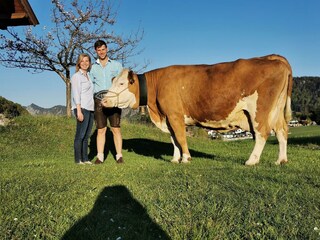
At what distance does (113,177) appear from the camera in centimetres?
589

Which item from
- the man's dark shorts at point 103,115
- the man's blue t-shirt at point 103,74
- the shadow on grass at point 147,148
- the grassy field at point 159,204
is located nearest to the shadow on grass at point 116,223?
the grassy field at point 159,204

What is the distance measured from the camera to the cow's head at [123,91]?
8.15 metres

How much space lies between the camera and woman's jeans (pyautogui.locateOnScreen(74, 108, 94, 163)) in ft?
26.8

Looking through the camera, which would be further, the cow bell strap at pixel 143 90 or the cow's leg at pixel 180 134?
the cow bell strap at pixel 143 90

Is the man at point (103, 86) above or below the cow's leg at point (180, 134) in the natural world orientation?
above

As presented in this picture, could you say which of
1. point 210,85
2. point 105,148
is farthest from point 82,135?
point 105,148

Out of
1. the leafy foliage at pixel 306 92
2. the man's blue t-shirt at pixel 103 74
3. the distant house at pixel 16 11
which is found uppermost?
the distant house at pixel 16 11

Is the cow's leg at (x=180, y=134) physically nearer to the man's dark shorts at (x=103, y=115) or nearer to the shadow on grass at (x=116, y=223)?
the man's dark shorts at (x=103, y=115)

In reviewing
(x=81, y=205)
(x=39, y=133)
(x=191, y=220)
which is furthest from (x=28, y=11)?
(x=191, y=220)

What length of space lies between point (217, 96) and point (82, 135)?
3.19 m

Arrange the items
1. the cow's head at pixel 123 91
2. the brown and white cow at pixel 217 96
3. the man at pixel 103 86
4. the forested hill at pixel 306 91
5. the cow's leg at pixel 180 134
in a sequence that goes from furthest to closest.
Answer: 1. the forested hill at pixel 306 91
2. the man at pixel 103 86
3. the cow's head at pixel 123 91
4. the cow's leg at pixel 180 134
5. the brown and white cow at pixel 217 96

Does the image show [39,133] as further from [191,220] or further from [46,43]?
[191,220]

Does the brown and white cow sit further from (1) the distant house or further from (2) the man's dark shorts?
(1) the distant house

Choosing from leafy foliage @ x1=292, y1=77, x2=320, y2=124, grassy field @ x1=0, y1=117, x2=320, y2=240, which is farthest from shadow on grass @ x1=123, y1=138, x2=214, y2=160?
leafy foliage @ x1=292, y1=77, x2=320, y2=124
